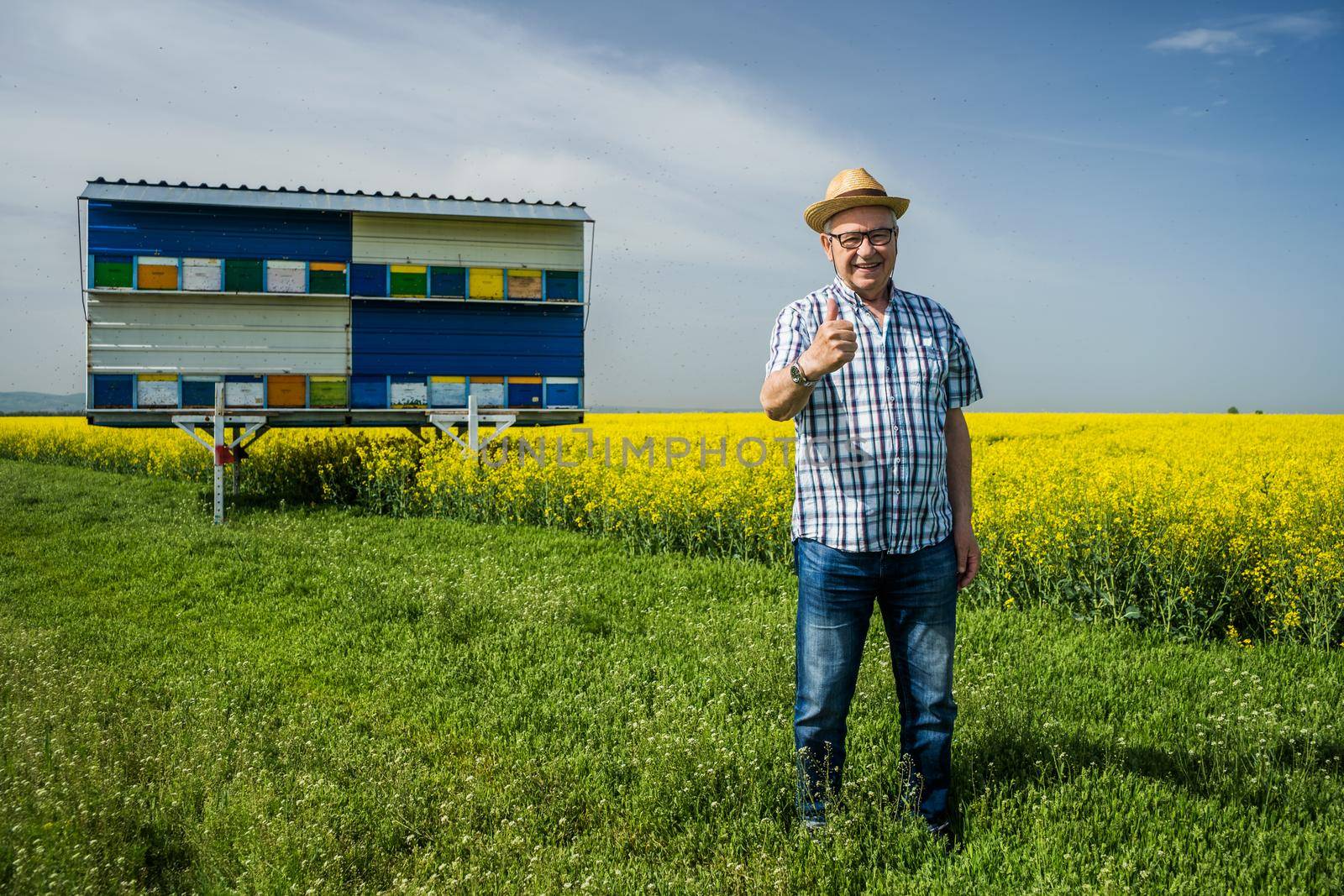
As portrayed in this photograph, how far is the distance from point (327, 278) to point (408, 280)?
4.05ft

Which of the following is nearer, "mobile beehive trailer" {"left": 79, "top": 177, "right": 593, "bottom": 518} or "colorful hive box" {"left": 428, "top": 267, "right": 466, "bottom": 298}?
"mobile beehive trailer" {"left": 79, "top": 177, "right": 593, "bottom": 518}

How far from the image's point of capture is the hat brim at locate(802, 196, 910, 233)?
129 inches

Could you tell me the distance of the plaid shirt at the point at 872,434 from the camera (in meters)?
3.28

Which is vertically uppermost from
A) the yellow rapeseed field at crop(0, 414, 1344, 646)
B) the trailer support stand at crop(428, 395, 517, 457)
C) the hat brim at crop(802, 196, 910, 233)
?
the hat brim at crop(802, 196, 910, 233)

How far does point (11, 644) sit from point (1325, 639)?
10115 mm

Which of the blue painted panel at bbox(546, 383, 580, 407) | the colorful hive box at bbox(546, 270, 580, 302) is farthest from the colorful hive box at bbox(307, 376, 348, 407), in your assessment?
the colorful hive box at bbox(546, 270, 580, 302)

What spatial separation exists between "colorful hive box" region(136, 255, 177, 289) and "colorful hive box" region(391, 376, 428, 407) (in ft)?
11.7

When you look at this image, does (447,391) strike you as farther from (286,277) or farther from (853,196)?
(853,196)

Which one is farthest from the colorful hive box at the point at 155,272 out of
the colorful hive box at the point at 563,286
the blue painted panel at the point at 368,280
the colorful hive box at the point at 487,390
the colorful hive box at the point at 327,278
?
the colorful hive box at the point at 563,286

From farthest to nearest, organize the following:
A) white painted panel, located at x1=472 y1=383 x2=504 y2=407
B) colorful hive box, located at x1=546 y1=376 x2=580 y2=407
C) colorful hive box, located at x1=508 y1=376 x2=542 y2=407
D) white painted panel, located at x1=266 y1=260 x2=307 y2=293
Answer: colorful hive box, located at x1=546 y1=376 x2=580 y2=407 < colorful hive box, located at x1=508 y1=376 x2=542 y2=407 < white painted panel, located at x1=472 y1=383 x2=504 y2=407 < white painted panel, located at x1=266 y1=260 x2=307 y2=293

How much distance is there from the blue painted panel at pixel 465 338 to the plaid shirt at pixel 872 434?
36.5ft

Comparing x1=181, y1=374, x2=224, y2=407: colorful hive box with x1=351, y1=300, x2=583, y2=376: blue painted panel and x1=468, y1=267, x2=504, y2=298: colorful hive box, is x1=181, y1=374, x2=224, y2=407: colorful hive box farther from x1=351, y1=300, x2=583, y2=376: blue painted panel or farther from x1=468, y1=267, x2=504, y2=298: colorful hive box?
x1=468, y1=267, x2=504, y2=298: colorful hive box

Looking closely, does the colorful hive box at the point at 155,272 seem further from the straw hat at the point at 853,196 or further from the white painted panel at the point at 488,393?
the straw hat at the point at 853,196

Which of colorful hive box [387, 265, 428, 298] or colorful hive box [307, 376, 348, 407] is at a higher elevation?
colorful hive box [387, 265, 428, 298]
